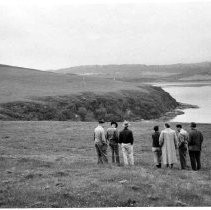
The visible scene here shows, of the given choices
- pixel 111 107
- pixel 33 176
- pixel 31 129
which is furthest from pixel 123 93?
pixel 33 176

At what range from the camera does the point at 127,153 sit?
82.6ft

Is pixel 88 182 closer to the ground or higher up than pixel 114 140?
closer to the ground

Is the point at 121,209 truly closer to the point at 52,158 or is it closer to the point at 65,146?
the point at 52,158

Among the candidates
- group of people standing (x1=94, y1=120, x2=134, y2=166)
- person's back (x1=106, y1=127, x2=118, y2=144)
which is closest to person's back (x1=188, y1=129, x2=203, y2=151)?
group of people standing (x1=94, y1=120, x2=134, y2=166)

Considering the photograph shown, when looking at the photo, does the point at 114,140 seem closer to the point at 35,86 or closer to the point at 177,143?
the point at 177,143

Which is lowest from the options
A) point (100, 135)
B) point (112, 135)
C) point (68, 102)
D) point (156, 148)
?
point (68, 102)

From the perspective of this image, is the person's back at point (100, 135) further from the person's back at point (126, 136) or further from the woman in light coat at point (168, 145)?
the woman in light coat at point (168, 145)

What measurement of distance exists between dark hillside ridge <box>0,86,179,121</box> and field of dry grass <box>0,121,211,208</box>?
32.8 metres

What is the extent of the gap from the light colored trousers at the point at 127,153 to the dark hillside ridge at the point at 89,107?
3769 cm

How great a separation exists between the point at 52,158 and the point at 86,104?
4981 centimetres

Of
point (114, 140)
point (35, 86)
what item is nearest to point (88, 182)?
point (114, 140)

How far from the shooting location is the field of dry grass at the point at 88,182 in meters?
16.5

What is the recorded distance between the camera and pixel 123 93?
9625 centimetres

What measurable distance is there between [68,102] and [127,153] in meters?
50.3
